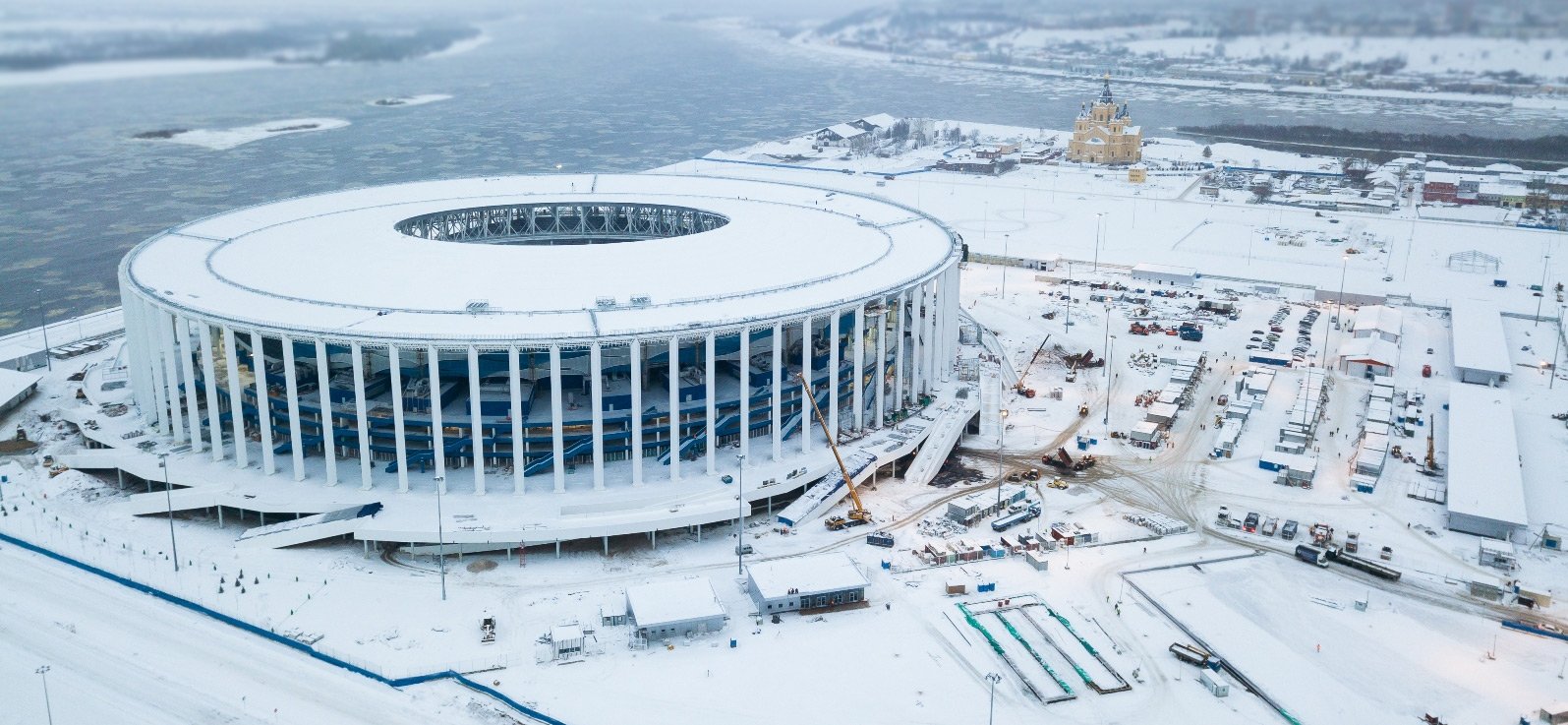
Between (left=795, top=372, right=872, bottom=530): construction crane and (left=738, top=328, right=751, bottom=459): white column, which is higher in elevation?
(left=738, top=328, right=751, bottom=459): white column

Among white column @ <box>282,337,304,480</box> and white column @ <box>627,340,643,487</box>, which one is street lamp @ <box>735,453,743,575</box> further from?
white column @ <box>282,337,304,480</box>

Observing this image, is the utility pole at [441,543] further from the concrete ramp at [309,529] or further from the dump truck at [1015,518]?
the dump truck at [1015,518]

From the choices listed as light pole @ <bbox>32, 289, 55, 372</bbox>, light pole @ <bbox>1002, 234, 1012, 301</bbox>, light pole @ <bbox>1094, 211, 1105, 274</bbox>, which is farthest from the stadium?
light pole @ <bbox>1094, 211, 1105, 274</bbox>

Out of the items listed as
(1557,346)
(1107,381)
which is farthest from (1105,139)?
(1107,381)

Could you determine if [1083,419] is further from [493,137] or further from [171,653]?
[493,137]

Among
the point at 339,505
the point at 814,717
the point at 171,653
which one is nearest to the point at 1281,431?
the point at 814,717

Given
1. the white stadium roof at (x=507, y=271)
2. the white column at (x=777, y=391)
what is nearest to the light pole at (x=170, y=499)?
the white stadium roof at (x=507, y=271)

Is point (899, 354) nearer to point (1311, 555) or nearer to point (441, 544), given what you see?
point (1311, 555)

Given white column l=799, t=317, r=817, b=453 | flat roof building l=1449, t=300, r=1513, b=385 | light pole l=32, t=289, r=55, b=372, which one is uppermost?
white column l=799, t=317, r=817, b=453
